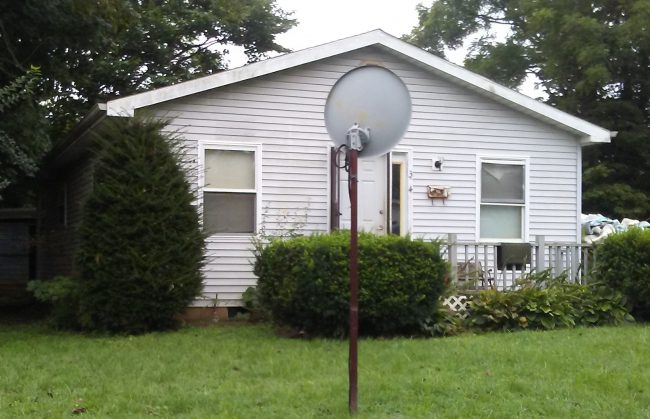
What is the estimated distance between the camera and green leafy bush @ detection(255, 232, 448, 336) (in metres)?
8.83

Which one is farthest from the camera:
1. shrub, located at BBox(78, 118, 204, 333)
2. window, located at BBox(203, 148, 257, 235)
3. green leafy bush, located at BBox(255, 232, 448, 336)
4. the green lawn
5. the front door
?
the front door

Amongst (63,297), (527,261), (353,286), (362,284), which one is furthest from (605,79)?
(353,286)

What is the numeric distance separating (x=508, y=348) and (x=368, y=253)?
193 centimetres

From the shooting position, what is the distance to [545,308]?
9859 mm

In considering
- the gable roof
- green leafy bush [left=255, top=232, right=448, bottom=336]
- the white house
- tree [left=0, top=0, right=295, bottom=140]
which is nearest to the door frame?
the white house

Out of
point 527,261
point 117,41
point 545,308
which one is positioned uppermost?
point 117,41

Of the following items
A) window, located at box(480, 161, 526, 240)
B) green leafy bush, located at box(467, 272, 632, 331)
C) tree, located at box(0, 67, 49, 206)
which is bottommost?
green leafy bush, located at box(467, 272, 632, 331)

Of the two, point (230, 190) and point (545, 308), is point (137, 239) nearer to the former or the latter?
point (230, 190)

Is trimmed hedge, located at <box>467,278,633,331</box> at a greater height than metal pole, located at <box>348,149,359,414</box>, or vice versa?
metal pole, located at <box>348,149,359,414</box>

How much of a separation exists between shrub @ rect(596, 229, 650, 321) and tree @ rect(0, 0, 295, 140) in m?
8.04

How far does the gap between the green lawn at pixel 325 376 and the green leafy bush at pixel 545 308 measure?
2.03 ft

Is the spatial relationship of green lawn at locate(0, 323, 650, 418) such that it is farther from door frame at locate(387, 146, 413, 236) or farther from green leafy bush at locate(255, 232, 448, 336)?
door frame at locate(387, 146, 413, 236)

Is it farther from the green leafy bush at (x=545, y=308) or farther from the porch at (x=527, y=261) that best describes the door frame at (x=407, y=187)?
the green leafy bush at (x=545, y=308)

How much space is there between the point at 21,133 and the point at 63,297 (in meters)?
2.62
